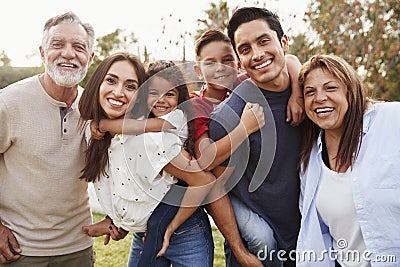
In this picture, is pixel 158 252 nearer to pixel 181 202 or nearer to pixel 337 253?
pixel 181 202

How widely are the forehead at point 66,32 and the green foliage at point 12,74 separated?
10543 millimetres

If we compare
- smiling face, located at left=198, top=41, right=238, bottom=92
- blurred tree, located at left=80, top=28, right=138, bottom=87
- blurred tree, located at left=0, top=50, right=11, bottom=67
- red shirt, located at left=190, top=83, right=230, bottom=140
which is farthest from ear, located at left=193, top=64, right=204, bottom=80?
blurred tree, located at left=80, top=28, right=138, bottom=87

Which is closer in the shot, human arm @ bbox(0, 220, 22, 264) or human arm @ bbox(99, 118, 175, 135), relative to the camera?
human arm @ bbox(99, 118, 175, 135)

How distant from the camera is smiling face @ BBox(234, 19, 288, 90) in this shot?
2609 mm

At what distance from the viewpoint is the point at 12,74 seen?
13484 mm

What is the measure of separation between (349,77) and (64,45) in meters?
1.67

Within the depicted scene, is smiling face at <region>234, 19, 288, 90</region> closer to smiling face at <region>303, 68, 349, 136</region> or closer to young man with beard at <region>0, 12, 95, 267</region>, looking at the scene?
smiling face at <region>303, 68, 349, 136</region>

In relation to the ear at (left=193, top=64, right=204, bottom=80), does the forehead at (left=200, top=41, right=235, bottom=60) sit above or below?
above

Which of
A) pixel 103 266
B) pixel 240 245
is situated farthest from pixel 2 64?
pixel 240 245

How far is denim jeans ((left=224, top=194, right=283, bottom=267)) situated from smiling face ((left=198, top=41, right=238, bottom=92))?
2.55 ft

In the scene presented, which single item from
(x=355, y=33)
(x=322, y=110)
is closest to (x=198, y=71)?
(x=322, y=110)

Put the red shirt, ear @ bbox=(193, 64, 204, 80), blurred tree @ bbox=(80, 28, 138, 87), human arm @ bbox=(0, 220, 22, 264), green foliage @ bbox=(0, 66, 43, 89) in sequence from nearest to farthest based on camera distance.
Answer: the red shirt, human arm @ bbox=(0, 220, 22, 264), ear @ bbox=(193, 64, 204, 80), green foliage @ bbox=(0, 66, 43, 89), blurred tree @ bbox=(80, 28, 138, 87)

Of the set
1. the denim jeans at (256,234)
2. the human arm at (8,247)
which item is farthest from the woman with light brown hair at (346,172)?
the human arm at (8,247)

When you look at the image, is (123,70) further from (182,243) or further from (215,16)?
(215,16)
